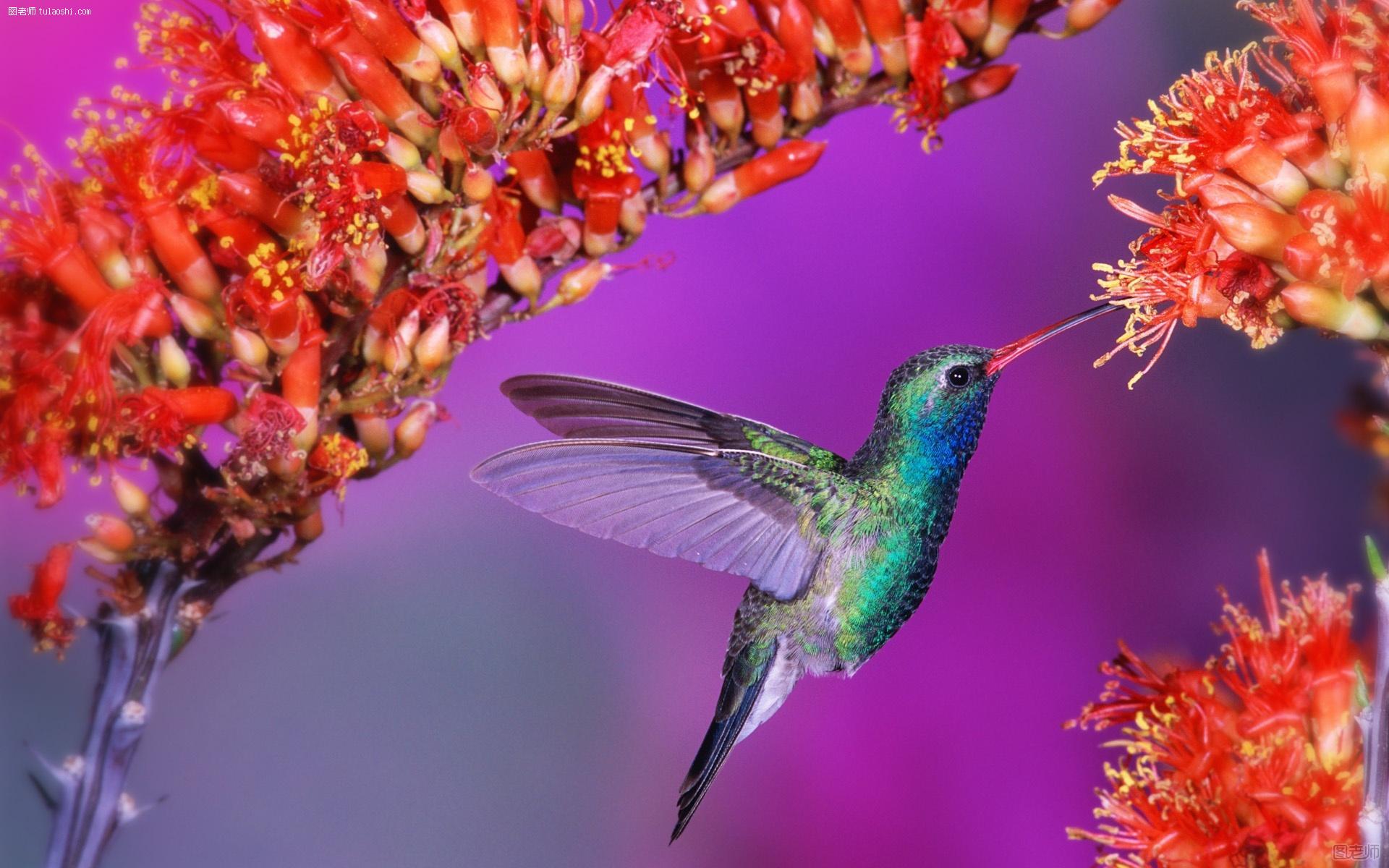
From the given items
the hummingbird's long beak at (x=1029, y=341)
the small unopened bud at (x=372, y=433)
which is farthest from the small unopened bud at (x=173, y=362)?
the hummingbird's long beak at (x=1029, y=341)

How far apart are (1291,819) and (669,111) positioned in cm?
56

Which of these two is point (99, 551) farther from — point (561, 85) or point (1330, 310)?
point (1330, 310)

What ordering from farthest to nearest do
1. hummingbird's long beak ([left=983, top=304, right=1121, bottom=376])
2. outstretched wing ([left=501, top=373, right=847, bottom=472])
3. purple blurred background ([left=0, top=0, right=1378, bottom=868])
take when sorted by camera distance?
1. purple blurred background ([left=0, top=0, right=1378, bottom=868])
2. outstretched wing ([left=501, top=373, right=847, bottom=472])
3. hummingbird's long beak ([left=983, top=304, right=1121, bottom=376])

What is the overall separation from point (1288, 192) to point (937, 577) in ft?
1.85

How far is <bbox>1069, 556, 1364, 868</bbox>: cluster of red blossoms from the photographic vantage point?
616 mm

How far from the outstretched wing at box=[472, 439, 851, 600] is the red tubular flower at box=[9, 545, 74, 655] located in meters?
0.27

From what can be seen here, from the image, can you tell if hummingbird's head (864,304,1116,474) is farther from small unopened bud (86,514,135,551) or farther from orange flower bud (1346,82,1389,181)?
small unopened bud (86,514,135,551)

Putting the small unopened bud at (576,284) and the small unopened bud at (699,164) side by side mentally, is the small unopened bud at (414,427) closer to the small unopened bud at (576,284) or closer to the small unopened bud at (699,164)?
the small unopened bud at (576,284)

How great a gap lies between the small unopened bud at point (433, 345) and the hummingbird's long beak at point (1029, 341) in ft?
1.00

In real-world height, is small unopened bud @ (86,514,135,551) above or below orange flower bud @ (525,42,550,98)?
below

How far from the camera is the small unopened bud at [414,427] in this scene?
696 millimetres

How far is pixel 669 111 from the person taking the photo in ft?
2.52

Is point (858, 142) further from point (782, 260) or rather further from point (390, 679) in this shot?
point (390, 679)

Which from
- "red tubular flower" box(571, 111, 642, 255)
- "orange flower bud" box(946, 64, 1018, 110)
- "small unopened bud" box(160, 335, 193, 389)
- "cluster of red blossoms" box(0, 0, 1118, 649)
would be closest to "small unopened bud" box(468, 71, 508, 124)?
"cluster of red blossoms" box(0, 0, 1118, 649)
